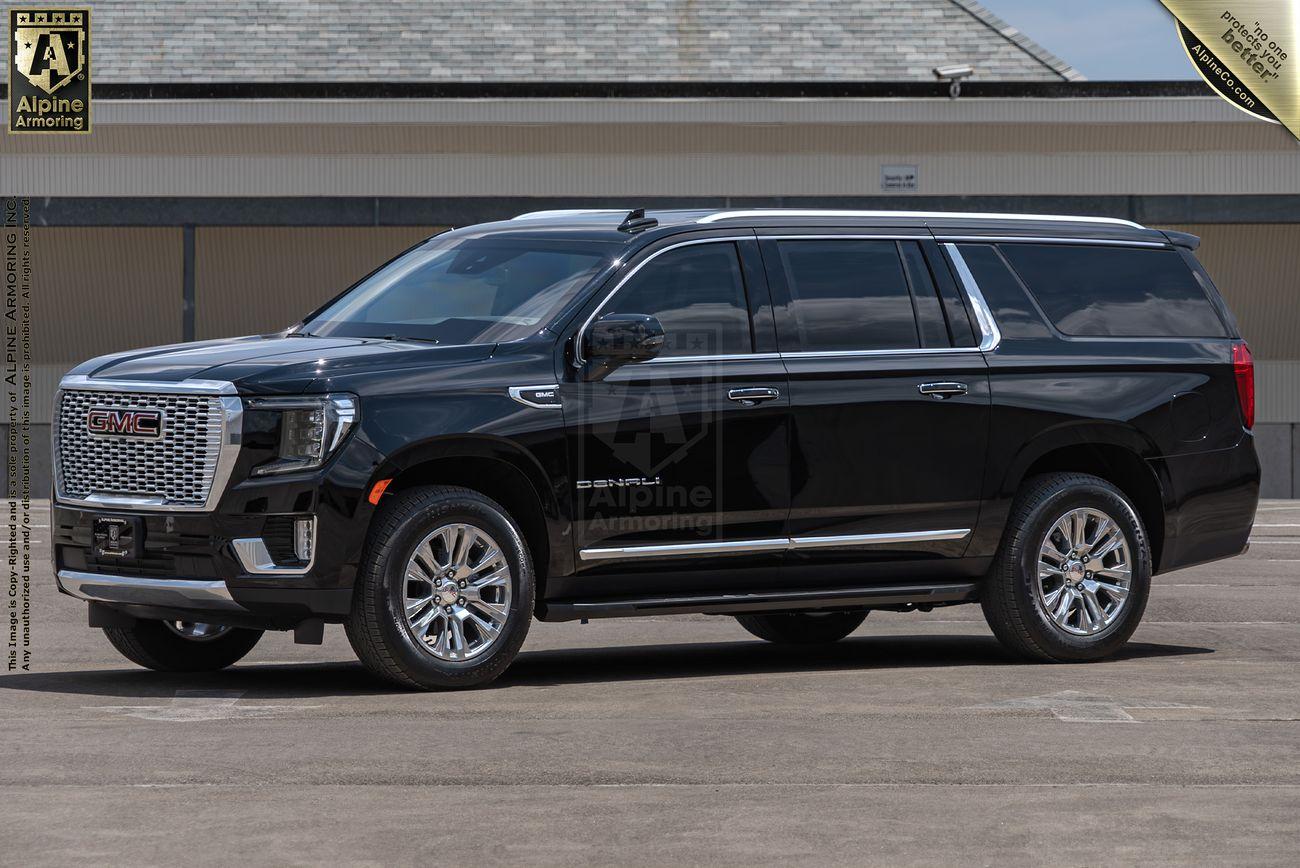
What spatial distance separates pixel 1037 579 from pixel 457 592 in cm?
308

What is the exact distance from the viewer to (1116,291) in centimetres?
1126

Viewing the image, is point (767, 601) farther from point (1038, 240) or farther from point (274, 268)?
point (274, 268)

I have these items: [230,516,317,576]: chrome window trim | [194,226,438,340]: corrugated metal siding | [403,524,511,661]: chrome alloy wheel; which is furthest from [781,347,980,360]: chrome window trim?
[194,226,438,340]: corrugated metal siding

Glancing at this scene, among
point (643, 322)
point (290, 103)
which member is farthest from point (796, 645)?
point (290, 103)

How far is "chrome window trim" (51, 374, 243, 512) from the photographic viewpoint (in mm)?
8891

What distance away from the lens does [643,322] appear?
9516 millimetres

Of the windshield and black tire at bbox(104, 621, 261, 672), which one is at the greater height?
the windshield

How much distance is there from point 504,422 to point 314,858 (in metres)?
3.45

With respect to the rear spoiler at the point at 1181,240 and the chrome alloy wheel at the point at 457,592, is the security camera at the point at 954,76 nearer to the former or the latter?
the rear spoiler at the point at 1181,240

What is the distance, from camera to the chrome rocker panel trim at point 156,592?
8977 mm

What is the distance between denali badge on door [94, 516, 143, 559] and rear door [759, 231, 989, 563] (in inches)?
114

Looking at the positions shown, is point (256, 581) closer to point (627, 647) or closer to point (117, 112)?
point (627, 647)

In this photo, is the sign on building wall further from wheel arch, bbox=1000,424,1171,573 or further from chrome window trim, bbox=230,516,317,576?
chrome window trim, bbox=230,516,317,576

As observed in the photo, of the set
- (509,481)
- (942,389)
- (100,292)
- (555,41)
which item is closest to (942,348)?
(942,389)
